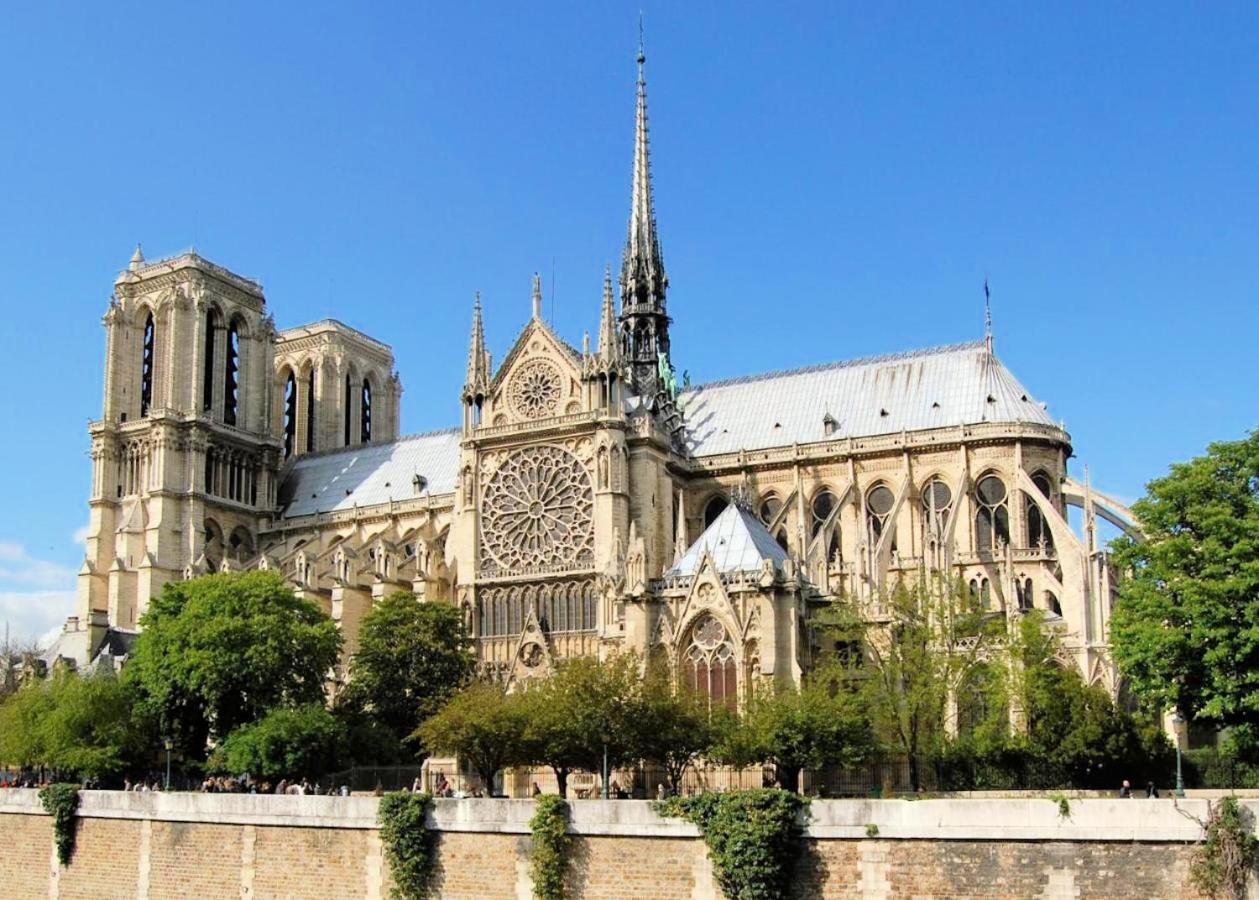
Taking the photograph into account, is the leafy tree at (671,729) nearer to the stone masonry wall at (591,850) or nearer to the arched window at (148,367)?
the stone masonry wall at (591,850)

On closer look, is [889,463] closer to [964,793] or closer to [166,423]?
[964,793]

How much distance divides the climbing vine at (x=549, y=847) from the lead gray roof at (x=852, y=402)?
33.9 metres

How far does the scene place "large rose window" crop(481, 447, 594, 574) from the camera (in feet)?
204

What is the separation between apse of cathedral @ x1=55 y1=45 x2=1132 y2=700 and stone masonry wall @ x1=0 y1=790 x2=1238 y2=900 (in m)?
14.1

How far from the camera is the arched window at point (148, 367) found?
80562mm

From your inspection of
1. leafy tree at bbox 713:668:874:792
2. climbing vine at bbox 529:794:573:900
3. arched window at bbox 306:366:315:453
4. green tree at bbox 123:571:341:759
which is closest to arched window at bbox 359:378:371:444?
arched window at bbox 306:366:315:453

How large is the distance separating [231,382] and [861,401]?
34133 mm

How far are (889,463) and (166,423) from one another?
34.7 meters

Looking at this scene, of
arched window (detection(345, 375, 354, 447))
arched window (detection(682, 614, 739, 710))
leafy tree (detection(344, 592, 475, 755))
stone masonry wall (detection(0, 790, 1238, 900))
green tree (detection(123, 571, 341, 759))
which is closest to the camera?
stone masonry wall (detection(0, 790, 1238, 900))

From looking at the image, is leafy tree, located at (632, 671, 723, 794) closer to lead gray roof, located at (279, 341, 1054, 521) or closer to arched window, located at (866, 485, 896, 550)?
arched window, located at (866, 485, 896, 550)

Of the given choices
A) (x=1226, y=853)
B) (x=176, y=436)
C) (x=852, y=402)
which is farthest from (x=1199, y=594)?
(x=176, y=436)

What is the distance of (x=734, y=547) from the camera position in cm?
5066

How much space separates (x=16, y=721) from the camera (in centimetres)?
5400

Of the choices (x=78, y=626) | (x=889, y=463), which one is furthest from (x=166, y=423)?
(x=889, y=463)
